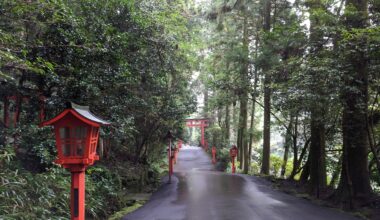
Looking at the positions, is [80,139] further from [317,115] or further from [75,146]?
[317,115]

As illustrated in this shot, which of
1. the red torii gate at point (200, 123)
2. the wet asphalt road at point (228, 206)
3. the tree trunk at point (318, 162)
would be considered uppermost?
the red torii gate at point (200, 123)

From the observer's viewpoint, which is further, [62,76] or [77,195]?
[62,76]

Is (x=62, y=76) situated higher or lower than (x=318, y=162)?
higher

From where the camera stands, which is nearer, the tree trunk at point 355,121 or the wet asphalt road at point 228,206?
the wet asphalt road at point 228,206

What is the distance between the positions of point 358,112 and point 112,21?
7300mm

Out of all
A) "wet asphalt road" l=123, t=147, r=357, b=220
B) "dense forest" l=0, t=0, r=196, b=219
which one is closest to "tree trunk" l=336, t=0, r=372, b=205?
"wet asphalt road" l=123, t=147, r=357, b=220

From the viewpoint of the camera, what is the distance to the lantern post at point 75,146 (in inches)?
201

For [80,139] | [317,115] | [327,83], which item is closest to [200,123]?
[317,115]

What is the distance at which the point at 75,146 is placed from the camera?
5160 mm

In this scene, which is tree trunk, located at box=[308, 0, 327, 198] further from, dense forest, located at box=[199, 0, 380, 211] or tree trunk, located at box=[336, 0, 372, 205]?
tree trunk, located at box=[336, 0, 372, 205]

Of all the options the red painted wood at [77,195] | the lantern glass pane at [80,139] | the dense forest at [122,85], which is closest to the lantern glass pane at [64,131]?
the lantern glass pane at [80,139]

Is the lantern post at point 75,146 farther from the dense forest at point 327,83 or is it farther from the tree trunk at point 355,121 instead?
the tree trunk at point 355,121

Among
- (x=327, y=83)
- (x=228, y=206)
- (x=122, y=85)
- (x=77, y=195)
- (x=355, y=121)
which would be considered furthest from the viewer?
(x=122, y=85)

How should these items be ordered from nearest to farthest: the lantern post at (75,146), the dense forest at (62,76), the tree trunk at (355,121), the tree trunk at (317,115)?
the lantern post at (75,146) → the dense forest at (62,76) → the tree trunk at (355,121) → the tree trunk at (317,115)
